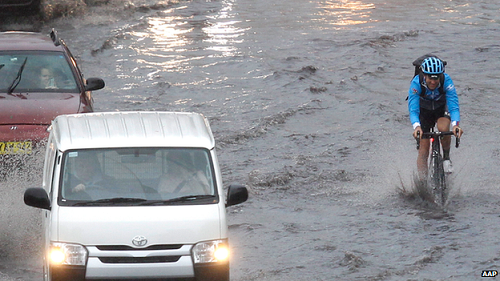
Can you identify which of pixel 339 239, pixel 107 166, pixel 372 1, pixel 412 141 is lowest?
pixel 372 1

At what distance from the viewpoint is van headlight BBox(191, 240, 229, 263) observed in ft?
21.3

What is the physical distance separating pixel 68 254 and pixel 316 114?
35.1ft

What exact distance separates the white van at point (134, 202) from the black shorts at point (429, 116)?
3.66 m

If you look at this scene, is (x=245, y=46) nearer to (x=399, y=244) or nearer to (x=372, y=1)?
(x=372, y=1)

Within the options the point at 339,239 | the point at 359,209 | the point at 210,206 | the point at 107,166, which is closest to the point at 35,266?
the point at 107,166

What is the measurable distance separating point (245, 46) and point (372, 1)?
1165 centimetres

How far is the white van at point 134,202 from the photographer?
6.40 m

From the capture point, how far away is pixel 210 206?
6.68 meters

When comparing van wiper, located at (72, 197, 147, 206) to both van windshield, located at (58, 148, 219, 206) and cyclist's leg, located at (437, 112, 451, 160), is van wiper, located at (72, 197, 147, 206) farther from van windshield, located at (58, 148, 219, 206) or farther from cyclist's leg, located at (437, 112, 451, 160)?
cyclist's leg, located at (437, 112, 451, 160)

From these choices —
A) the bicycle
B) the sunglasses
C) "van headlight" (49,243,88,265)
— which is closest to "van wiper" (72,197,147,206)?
"van headlight" (49,243,88,265)

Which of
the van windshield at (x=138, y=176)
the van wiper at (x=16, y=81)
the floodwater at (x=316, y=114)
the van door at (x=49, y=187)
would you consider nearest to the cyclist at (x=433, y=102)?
the floodwater at (x=316, y=114)

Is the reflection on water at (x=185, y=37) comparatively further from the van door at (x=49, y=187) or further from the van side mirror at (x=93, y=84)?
the van door at (x=49, y=187)

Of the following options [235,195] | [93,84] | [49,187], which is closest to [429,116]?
[235,195]

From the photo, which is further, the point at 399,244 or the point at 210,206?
the point at 399,244
